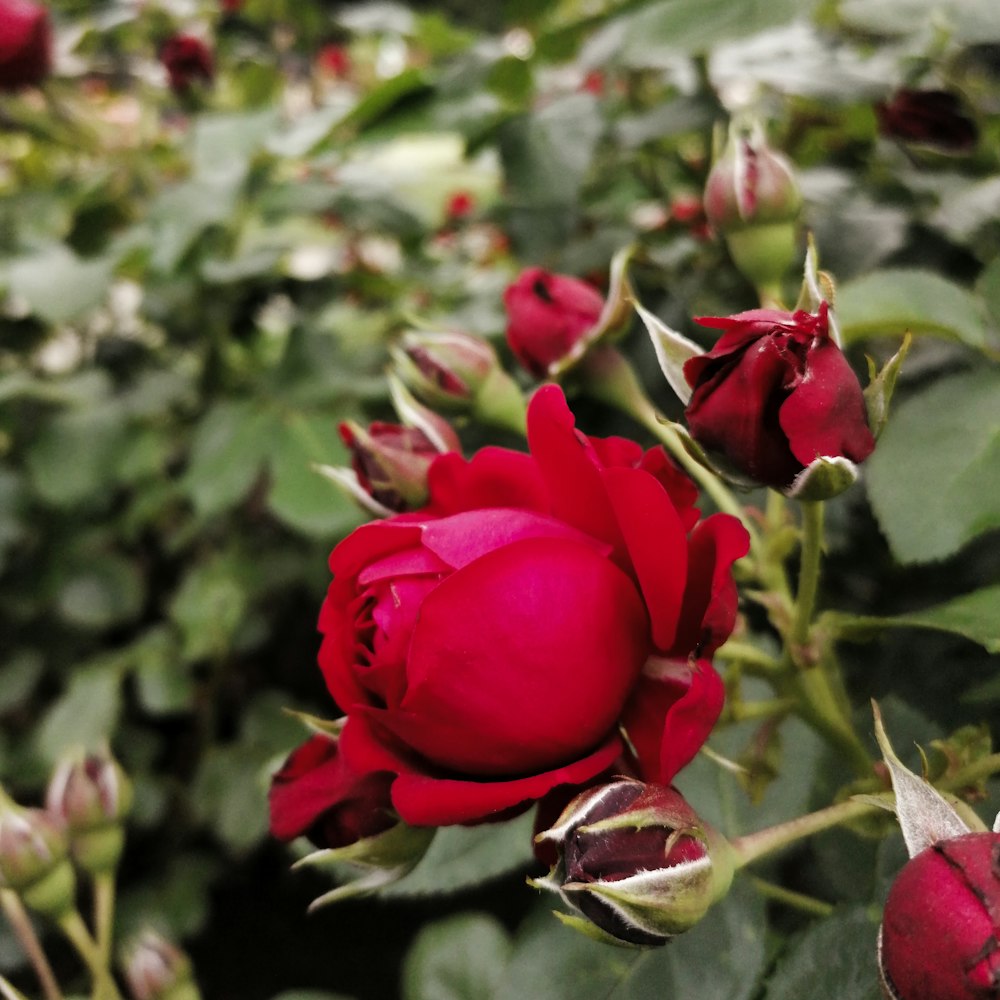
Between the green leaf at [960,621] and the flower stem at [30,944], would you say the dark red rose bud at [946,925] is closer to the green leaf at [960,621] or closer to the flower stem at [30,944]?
the green leaf at [960,621]

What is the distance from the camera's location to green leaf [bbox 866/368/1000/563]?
0.36 m

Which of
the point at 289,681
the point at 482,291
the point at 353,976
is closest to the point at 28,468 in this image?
the point at 289,681

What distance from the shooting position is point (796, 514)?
502mm

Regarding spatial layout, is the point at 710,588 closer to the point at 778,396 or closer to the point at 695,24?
the point at 778,396

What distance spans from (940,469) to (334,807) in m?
0.28

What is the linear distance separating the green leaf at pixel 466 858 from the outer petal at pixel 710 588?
19cm

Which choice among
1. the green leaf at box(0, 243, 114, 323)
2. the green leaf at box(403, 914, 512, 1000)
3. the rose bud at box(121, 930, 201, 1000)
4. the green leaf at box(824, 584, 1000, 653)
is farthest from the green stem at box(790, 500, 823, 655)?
the green leaf at box(0, 243, 114, 323)

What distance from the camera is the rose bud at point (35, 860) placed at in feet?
1.57

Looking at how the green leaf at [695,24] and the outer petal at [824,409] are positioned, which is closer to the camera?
the outer petal at [824,409]

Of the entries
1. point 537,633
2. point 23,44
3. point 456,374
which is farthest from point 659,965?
point 23,44

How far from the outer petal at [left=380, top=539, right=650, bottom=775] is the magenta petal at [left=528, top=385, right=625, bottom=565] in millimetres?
19

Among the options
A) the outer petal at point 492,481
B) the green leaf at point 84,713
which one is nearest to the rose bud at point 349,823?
the outer petal at point 492,481

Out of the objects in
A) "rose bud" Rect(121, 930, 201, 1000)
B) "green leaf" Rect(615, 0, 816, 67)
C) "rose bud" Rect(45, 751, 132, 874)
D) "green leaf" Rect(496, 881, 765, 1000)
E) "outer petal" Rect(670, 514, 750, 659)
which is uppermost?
"green leaf" Rect(615, 0, 816, 67)

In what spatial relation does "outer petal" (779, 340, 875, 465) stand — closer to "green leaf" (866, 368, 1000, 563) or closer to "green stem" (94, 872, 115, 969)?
"green leaf" (866, 368, 1000, 563)
